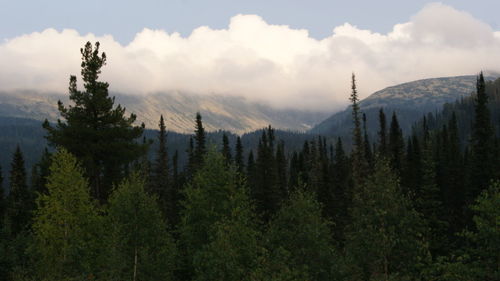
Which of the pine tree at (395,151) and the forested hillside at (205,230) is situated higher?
the pine tree at (395,151)

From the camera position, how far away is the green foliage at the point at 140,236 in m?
30.8

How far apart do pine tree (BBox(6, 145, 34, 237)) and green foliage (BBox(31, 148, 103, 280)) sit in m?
29.9

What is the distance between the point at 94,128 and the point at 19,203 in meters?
34.1

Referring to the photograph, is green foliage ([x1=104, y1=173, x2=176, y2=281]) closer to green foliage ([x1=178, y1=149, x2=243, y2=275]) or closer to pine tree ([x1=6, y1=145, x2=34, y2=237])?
green foliage ([x1=178, y1=149, x2=243, y2=275])

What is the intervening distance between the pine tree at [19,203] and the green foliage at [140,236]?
32.9 m

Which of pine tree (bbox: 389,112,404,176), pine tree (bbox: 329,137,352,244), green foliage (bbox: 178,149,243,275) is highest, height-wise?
pine tree (bbox: 389,112,404,176)

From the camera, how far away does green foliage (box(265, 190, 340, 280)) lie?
27.9 m

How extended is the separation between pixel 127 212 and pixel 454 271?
20795 millimetres

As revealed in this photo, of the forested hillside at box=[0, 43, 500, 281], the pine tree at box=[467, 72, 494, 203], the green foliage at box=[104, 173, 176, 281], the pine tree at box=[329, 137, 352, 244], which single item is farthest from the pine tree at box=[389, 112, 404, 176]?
the green foliage at box=[104, 173, 176, 281]

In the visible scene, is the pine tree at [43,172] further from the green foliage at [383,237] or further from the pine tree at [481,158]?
the pine tree at [481,158]

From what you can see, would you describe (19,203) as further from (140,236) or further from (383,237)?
(383,237)

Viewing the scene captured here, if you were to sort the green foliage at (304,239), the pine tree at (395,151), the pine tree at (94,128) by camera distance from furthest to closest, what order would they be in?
1. the pine tree at (395,151)
2. the pine tree at (94,128)
3. the green foliage at (304,239)

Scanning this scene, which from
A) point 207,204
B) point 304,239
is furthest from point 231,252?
point 207,204

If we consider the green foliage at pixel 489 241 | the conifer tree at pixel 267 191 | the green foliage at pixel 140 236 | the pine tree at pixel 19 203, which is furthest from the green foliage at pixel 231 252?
the conifer tree at pixel 267 191
